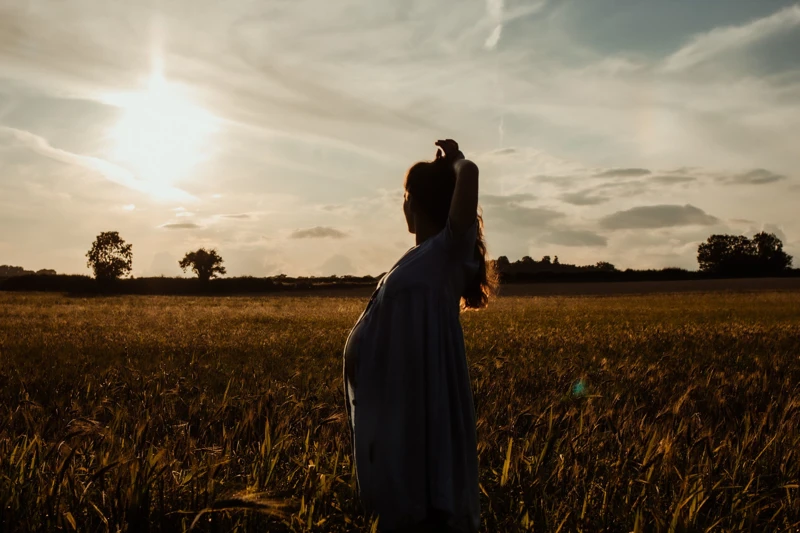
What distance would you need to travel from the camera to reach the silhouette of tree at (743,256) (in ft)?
267

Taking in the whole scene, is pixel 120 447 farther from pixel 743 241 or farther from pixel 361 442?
pixel 743 241

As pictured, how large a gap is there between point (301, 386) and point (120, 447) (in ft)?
9.12

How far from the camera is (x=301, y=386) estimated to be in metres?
6.46

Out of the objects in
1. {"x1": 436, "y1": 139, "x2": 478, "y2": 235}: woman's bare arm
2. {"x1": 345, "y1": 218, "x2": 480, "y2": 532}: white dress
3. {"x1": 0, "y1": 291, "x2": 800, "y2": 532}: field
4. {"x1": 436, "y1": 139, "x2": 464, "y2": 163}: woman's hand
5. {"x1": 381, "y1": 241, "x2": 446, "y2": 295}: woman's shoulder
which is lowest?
{"x1": 0, "y1": 291, "x2": 800, "y2": 532}: field

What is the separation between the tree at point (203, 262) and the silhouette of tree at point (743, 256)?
8051 centimetres

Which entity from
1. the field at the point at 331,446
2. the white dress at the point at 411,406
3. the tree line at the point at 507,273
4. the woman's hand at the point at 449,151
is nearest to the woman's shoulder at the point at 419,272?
the white dress at the point at 411,406

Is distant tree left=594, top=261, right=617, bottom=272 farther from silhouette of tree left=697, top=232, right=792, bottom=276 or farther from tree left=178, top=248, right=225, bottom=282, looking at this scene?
tree left=178, top=248, right=225, bottom=282

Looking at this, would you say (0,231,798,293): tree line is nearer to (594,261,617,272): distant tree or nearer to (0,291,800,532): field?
(594,261,617,272): distant tree

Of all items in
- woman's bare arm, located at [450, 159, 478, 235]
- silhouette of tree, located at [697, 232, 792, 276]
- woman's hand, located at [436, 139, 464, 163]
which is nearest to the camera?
woman's bare arm, located at [450, 159, 478, 235]

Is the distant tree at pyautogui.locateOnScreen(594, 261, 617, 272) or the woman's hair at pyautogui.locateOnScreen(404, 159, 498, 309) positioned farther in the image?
the distant tree at pyautogui.locateOnScreen(594, 261, 617, 272)

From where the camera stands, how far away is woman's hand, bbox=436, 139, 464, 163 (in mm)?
3177

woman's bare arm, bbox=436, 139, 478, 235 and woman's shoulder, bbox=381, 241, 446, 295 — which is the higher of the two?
woman's bare arm, bbox=436, 139, 478, 235

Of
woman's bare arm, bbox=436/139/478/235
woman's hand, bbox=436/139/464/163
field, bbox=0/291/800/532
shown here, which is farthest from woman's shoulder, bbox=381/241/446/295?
field, bbox=0/291/800/532

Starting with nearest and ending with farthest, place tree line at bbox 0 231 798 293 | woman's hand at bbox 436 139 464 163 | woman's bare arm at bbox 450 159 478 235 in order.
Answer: woman's bare arm at bbox 450 159 478 235 → woman's hand at bbox 436 139 464 163 → tree line at bbox 0 231 798 293
